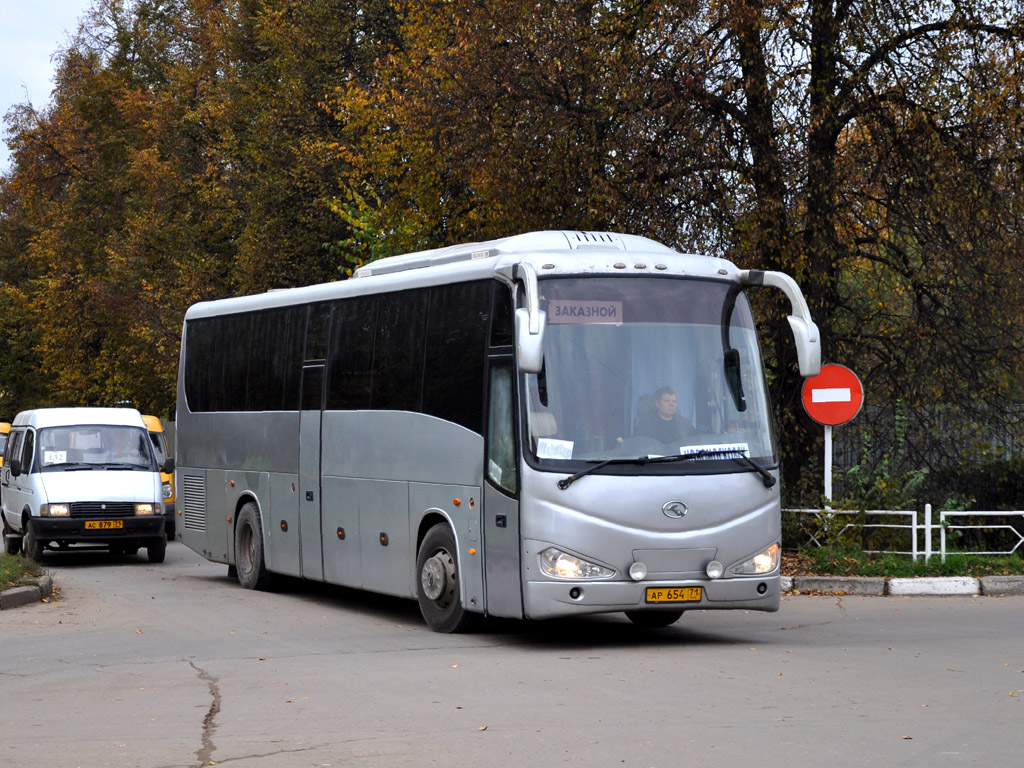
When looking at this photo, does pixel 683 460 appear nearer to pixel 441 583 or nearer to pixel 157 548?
pixel 441 583

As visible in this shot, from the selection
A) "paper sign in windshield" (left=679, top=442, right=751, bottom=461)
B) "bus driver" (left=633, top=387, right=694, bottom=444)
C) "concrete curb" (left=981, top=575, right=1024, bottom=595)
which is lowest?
"concrete curb" (left=981, top=575, right=1024, bottom=595)

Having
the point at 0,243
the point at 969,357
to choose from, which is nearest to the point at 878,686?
the point at 969,357

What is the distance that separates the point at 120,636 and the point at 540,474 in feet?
13.9

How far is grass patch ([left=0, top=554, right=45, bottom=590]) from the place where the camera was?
54.3 ft

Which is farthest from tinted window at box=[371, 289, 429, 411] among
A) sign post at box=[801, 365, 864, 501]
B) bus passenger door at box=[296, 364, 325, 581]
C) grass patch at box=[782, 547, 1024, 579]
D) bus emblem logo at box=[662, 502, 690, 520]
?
grass patch at box=[782, 547, 1024, 579]

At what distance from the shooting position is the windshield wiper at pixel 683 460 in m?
11.8

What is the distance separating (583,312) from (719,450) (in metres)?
1.59

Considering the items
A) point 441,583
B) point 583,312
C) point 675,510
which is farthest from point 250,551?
point 675,510

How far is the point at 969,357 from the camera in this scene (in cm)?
2025

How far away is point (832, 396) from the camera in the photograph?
17.9 metres

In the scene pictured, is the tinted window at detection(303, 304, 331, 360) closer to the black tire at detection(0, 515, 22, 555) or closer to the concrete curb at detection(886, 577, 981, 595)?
the concrete curb at detection(886, 577, 981, 595)

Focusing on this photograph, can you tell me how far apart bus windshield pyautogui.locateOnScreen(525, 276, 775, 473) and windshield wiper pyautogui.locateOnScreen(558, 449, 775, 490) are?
0.06ft

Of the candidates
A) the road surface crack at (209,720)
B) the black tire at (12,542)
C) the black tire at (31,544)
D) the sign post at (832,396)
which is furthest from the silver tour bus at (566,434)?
the black tire at (12,542)

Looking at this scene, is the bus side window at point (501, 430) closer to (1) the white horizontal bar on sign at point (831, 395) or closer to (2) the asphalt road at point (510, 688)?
(2) the asphalt road at point (510, 688)
